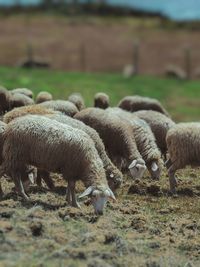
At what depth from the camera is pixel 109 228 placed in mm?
9328

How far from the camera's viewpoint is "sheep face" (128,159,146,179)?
12656 mm

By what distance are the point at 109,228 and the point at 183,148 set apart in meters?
3.76

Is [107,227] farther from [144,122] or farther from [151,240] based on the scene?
[144,122]

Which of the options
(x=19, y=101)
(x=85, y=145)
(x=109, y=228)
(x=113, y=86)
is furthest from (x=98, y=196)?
(x=113, y=86)

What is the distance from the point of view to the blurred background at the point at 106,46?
30.8 meters

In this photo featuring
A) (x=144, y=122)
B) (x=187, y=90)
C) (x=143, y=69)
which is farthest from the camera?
(x=143, y=69)

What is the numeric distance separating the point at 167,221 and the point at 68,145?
73.2 inches

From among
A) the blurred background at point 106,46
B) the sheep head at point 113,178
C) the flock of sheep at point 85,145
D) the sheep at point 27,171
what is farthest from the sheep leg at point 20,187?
the blurred background at point 106,46

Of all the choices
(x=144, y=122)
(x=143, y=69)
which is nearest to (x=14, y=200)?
(x=144, y=122)

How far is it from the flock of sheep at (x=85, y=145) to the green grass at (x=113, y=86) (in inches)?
382

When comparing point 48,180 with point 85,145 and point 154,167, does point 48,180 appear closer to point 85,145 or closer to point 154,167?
point 85,145

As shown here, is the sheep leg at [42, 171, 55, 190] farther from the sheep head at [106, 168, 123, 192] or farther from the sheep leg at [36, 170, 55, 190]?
the sheep head at [106, 168, 123, 192]

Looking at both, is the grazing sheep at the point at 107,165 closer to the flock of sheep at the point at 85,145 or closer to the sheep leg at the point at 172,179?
the flock of sheep at the point at 85,145

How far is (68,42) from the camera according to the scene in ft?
159
